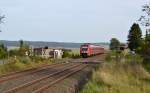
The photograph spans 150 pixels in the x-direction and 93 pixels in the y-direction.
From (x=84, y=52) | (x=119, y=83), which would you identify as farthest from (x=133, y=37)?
(x=119, y=83)

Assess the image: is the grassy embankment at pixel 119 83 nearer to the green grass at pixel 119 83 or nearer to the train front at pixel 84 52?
the green grass at pixel 119 83

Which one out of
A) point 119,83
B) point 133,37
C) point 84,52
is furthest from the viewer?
point 133,37

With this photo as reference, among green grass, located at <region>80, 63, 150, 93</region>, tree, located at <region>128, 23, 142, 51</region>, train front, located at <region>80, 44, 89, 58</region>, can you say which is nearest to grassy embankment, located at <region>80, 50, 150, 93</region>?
green grass, located at <region>80, 63, 150, 93</region>

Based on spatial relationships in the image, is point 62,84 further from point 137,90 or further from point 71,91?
point 137,90

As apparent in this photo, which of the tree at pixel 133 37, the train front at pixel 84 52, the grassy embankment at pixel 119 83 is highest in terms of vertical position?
the tree at pixel 133 37

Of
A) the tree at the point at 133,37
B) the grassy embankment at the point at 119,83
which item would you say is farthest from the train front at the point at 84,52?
the grassy embankment at the point at 119,83

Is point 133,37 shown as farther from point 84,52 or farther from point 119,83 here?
point 119,83

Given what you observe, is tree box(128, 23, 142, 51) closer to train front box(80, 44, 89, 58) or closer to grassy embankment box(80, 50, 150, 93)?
train front box(80, 44, 89, 58)

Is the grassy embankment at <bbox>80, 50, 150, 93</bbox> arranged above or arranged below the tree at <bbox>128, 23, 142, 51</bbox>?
below

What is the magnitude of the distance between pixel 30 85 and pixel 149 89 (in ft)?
20.0

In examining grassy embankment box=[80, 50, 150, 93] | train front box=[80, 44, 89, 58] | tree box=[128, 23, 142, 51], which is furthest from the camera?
tree box=[128, 23, 142, 51]

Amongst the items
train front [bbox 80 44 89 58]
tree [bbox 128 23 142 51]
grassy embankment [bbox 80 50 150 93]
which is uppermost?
tree [bbox 128 23 142 51]

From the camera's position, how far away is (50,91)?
21625 millimetres

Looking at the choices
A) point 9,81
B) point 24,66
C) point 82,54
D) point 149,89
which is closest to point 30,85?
point 9,81
